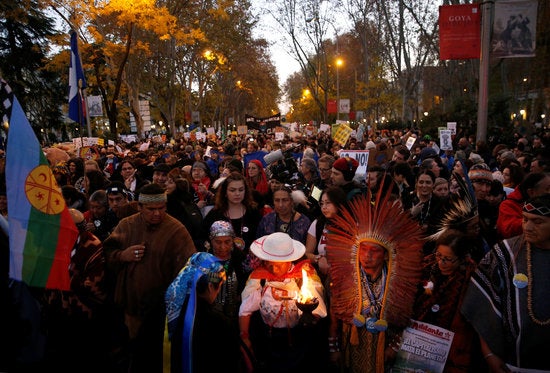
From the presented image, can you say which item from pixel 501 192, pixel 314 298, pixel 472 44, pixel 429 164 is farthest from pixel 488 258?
pixel 472 44

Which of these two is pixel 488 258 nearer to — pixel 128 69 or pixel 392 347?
pixel 392 347

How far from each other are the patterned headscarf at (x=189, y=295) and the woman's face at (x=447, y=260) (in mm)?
1700

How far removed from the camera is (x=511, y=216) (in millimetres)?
4160

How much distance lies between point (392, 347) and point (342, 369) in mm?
516

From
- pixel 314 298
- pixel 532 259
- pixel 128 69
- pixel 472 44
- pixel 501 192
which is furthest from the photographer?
pixel 128 69

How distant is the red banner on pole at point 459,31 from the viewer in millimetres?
12211

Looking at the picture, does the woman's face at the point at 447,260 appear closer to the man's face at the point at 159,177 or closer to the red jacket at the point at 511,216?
the red jacket at the point at 511,216

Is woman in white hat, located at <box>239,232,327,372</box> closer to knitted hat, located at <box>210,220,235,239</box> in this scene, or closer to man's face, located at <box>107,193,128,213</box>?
knitted hat, located at <box>210,220,235,239</box>

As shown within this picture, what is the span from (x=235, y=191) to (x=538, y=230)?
328 cm

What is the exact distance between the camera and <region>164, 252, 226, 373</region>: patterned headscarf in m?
2.60

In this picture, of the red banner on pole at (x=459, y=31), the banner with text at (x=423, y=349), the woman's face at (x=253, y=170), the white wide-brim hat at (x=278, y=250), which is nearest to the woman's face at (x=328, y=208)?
the white wide-brim hat at (x=278, y=250)

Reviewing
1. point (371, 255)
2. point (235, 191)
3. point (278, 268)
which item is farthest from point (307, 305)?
point (235, 191)

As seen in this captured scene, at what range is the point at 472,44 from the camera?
40.9 ft

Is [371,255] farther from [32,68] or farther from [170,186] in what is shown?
[32,68]
